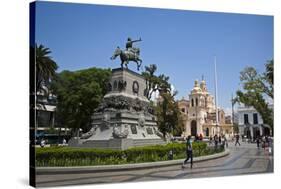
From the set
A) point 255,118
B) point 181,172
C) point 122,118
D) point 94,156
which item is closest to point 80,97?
point 122,118

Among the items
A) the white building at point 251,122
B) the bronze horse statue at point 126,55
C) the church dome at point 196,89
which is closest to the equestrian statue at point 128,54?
the bronze horse statue at point 126,55

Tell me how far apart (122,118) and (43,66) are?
4.28 m

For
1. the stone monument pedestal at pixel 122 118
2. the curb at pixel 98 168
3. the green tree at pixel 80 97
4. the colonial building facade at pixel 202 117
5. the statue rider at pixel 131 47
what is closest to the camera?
the curb at pixel 98 168

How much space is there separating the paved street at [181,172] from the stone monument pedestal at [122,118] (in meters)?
2.05

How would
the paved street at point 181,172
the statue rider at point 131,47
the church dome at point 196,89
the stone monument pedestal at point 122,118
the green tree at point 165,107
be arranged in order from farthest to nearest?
the green tree at point 165,107 → the church dome at point 196,89 → the stone monument pedestal at point 122,118 → the statue rider at point 131,47 → the paved street at point 181,172

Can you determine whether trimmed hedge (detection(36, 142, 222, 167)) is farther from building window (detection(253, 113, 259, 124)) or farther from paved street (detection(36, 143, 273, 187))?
building window (detection(253, 113, 259, 124))

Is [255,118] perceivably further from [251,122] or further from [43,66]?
[43,66]

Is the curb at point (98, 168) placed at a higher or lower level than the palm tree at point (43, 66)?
lower

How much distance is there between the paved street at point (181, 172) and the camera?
1215 centimetres

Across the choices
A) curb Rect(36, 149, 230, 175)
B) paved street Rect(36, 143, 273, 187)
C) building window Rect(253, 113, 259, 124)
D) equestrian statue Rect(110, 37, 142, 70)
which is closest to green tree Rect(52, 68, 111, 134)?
equestrian statue Rect(110, 37, 142, 70)

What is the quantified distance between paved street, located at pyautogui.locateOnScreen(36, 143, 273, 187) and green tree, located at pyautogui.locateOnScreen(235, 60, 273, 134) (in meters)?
2.16

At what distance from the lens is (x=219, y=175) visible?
1440 centimetres

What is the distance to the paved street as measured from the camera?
12.1 metres

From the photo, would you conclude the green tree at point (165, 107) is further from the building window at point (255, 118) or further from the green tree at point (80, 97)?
the building window at point (255, 118)
